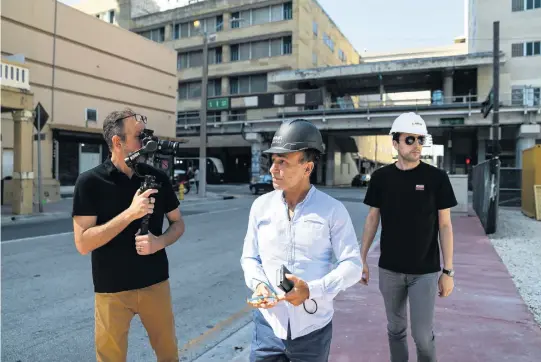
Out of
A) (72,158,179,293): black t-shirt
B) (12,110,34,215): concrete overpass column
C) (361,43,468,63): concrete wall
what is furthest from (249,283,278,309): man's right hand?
(361,43,468,63): concrete wall

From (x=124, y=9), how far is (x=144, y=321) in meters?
62.0

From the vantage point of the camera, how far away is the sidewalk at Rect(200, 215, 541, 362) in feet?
13.0

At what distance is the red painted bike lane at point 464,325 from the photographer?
397 cm

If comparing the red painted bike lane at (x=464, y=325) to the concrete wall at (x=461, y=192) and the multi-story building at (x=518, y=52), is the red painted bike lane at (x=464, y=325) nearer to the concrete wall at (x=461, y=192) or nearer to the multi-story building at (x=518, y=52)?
the concrete wall at (x=461, y=192)

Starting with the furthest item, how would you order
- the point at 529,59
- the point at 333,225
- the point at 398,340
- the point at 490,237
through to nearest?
the point at 529,59
the point at 490,237
the point at 398,340
the point at 333,225

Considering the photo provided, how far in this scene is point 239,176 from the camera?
172 feet

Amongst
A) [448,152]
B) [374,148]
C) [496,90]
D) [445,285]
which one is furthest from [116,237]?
[374,148]

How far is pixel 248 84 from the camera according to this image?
50250mm

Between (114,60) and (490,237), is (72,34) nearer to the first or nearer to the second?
(114,60)

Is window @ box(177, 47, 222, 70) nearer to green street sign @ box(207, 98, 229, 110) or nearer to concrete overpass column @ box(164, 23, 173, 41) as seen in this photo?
concrete overpass column @ box(164, 23, 173, 41)

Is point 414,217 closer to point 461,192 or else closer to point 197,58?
point 461,192

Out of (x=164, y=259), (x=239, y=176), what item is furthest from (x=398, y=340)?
(x=239, y=176)

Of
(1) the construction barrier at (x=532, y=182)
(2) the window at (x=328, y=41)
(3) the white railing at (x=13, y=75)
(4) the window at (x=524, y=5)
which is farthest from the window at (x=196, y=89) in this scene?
(1) the construction barrier at (x=532, y=182)

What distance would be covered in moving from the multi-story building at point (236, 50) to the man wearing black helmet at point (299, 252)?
41341mm
